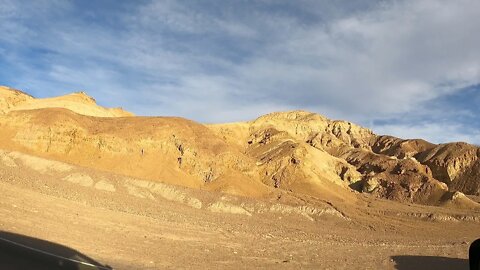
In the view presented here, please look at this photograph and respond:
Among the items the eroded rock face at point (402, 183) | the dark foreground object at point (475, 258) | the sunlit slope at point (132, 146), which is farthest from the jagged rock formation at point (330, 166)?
the dark foreground object at point (475, 258)

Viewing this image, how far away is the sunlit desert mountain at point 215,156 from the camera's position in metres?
50.3

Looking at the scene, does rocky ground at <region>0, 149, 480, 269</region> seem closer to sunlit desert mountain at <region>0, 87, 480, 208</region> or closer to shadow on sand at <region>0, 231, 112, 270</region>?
shadow on sand at <region>0, 231, 112, 270</region>

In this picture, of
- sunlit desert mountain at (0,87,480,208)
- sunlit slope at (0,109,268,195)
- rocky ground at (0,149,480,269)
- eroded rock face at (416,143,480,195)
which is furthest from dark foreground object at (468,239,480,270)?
eroded rock face at (416,143,480,195)

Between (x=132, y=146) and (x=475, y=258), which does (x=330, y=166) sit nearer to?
(x=132, y=146)

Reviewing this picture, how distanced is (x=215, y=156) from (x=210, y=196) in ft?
43.4

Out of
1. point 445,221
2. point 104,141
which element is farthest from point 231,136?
point 445,221

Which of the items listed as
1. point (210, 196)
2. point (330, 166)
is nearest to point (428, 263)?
point (210, 196)

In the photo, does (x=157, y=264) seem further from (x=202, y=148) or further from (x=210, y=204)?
(x=202, y=148)

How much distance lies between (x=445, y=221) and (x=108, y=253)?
48.0 m

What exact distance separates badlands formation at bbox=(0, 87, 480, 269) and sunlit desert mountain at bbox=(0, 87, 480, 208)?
0.64ft

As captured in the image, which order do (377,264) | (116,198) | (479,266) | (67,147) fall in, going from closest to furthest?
(479,266), (377,264), (116,198), (67,147)

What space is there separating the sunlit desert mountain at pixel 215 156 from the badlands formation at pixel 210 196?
0.19 meters

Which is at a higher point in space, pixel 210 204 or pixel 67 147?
pixel 67 147

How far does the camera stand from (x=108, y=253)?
50.1 feet
